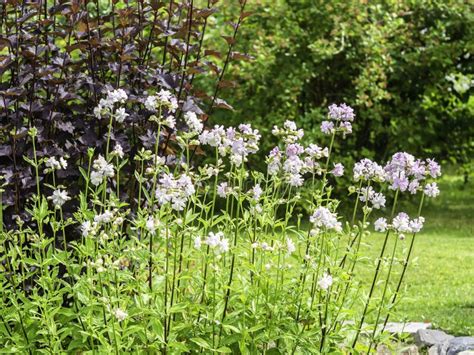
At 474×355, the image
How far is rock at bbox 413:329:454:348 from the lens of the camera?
438 cm

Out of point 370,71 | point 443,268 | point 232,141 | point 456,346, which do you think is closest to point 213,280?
point 232,141

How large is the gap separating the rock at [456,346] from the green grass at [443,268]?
22cm

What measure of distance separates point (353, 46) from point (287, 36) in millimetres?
699

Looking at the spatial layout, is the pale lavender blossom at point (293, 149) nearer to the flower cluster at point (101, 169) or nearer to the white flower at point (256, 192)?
the white flower at point (256, 192)

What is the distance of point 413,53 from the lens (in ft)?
29.6

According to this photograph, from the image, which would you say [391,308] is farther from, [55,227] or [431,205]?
[431,205]

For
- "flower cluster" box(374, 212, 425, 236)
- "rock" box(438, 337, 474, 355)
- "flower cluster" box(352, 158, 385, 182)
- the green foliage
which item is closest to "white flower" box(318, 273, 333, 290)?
"flower cluster" box(374, 212, 425, 236)

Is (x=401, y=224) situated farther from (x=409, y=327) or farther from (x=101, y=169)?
(x=409, y=327)

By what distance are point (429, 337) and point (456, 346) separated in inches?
11.9

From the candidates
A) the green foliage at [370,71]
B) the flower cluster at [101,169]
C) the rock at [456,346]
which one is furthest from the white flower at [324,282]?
the green foliage at [370,71]

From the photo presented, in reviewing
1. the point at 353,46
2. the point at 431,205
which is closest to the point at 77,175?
the point at 353,46

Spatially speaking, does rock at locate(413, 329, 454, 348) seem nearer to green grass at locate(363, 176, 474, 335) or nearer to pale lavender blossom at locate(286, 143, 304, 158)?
green grass at locate(363, 176, 474, 335)

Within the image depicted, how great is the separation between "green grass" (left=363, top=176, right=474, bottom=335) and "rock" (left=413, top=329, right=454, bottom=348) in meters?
0.17

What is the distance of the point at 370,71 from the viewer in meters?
8.61
